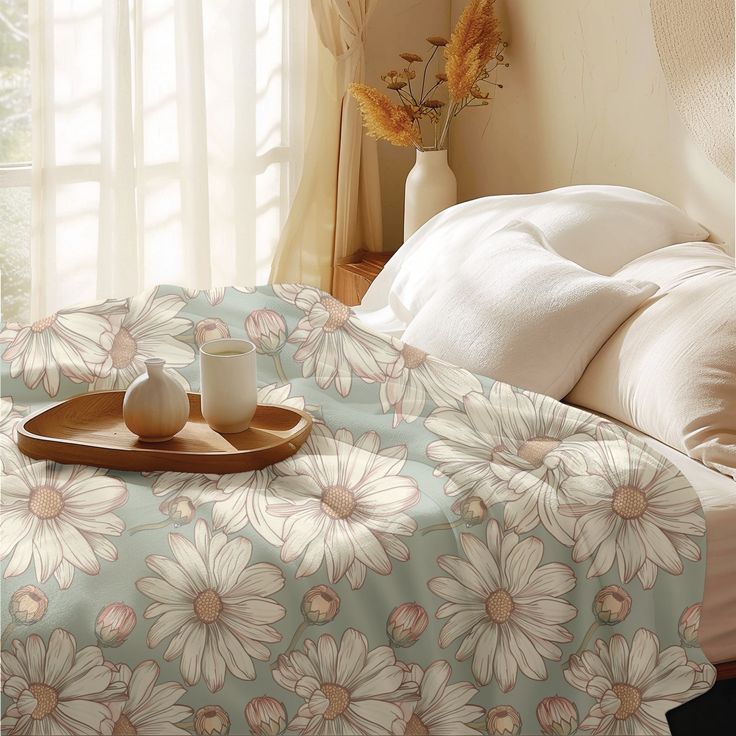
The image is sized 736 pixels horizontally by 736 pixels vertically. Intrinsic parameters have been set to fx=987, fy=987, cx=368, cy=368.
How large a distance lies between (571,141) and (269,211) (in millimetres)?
1213

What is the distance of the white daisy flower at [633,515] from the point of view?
1.40 meters

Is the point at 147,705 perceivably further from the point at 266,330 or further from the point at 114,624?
the point at 266,330

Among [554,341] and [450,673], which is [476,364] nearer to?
[554,341]

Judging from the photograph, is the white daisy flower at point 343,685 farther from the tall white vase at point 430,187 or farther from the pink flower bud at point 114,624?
the tall white vase at point 430,187

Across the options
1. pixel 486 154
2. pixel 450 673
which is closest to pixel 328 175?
pixel 486 154

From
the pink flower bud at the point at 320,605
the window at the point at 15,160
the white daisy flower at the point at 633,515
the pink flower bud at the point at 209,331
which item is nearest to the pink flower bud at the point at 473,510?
the white daisy flower at the point at 633,515

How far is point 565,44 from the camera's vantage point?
2.96 metres

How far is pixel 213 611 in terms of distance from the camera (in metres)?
1.25

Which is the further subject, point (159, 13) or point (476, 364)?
point (159, 13)

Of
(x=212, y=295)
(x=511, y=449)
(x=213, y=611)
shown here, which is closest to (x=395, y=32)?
(x=212, y=295)

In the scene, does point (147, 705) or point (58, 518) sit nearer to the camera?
point (147, 705)

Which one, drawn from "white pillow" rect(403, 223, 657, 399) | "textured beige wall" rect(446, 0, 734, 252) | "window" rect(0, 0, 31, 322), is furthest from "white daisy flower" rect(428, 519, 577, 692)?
"window" rect(0, 0, 31, 322)

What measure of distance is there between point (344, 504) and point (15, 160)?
2.40 m

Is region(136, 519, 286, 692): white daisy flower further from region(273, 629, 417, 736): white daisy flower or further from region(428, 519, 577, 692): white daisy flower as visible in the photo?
region(428, 519, 577, 692): white daisy flower
